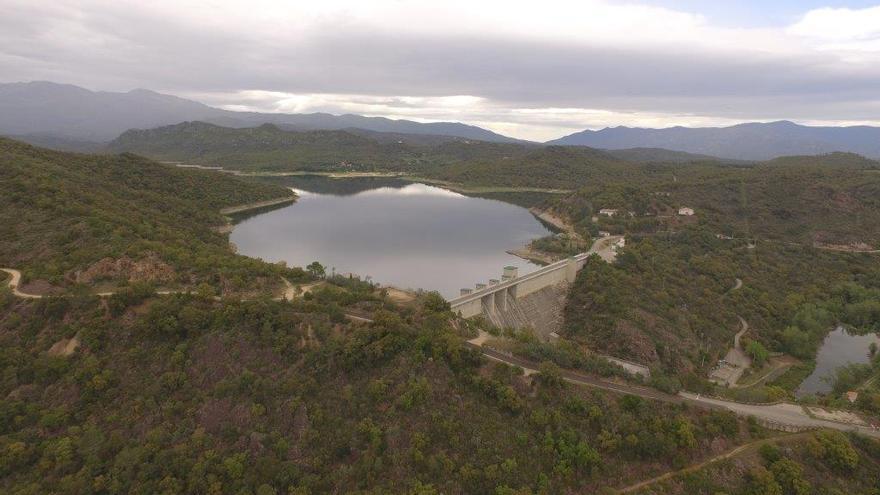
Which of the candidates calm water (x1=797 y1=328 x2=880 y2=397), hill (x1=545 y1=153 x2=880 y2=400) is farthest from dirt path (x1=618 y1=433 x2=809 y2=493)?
calm water (x1=797 y1=328 x2=880 y2=397)

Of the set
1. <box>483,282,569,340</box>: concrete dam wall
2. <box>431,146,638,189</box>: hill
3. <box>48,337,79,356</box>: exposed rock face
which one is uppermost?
<box>431,146,638,189</box>: hill

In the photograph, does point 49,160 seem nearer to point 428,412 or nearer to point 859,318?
point 428,412

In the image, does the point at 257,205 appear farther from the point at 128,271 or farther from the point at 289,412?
the point at 289,412

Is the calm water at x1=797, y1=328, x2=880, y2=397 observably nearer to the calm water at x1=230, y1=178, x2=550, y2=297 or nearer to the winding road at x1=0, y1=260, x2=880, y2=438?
the winding road at x1=0, y1=260, x2=880, y2=438

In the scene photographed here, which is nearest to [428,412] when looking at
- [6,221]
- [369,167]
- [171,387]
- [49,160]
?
[171,387]

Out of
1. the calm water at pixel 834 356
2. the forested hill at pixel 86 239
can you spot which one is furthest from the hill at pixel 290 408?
the calm water at pixel 834 356

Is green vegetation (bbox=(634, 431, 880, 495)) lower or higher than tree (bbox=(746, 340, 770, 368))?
higher

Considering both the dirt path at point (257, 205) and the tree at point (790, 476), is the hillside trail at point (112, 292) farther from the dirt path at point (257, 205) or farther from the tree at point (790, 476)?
the dirt path at point (257, 205)
